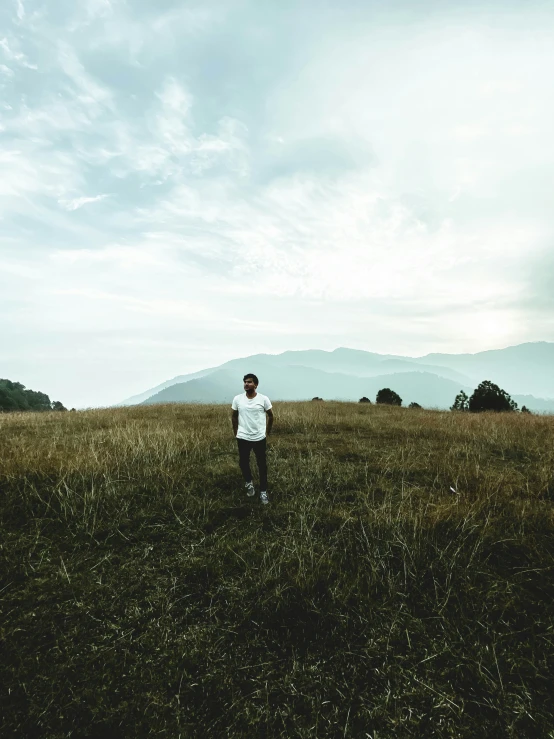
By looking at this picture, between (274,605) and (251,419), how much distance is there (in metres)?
2.93

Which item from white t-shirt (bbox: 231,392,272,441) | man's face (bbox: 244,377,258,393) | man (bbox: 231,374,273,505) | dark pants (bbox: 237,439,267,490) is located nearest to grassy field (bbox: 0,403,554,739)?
dark pants (bbox: 237,439,267,490)

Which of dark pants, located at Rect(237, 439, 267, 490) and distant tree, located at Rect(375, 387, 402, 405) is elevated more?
distant tree, located at Rect(375, 387, 402, 405)

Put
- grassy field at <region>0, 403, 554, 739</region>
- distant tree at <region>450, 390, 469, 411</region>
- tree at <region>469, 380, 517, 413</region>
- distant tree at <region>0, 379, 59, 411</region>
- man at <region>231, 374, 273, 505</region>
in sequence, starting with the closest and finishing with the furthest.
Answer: grassy field at <region>0, 403, 554, 739</region>
man at <region>231, 374, 273, 505</region>
tree at <region>469, 380, 517, 413</region>
distant tree at <region>450, 390, 469, 411</region>
distant tree at <region>0, 379, 59, 411</region>

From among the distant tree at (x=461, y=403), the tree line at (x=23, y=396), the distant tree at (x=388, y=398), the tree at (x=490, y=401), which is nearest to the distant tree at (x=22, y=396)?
the tree line at (x=23, y=396)

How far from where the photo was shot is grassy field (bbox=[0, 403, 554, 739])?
→ 2238 millimetres

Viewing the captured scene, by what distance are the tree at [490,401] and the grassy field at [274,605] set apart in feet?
48.2

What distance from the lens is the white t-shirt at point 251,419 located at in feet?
18.6

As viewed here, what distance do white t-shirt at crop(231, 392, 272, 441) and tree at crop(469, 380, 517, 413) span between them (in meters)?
17.4

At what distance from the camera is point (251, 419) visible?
565 centimetres

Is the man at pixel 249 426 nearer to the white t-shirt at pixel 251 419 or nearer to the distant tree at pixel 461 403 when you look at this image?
the white t-shirt at pixel 251 419

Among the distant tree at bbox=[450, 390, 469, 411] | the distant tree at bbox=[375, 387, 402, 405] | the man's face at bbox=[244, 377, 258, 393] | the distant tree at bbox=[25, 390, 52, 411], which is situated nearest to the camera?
the man's face at bbox=[244, 377, 258, 393]

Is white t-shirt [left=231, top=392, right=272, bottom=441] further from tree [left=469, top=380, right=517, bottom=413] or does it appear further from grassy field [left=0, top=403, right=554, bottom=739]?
tree [left=469, top=380, right=517, bottom=413]

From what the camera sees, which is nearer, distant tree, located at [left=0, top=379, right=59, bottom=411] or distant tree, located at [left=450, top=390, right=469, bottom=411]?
distant tree, located at [left=450, top=390, right=469, bottom=411]

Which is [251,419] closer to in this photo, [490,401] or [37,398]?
[490,401]
